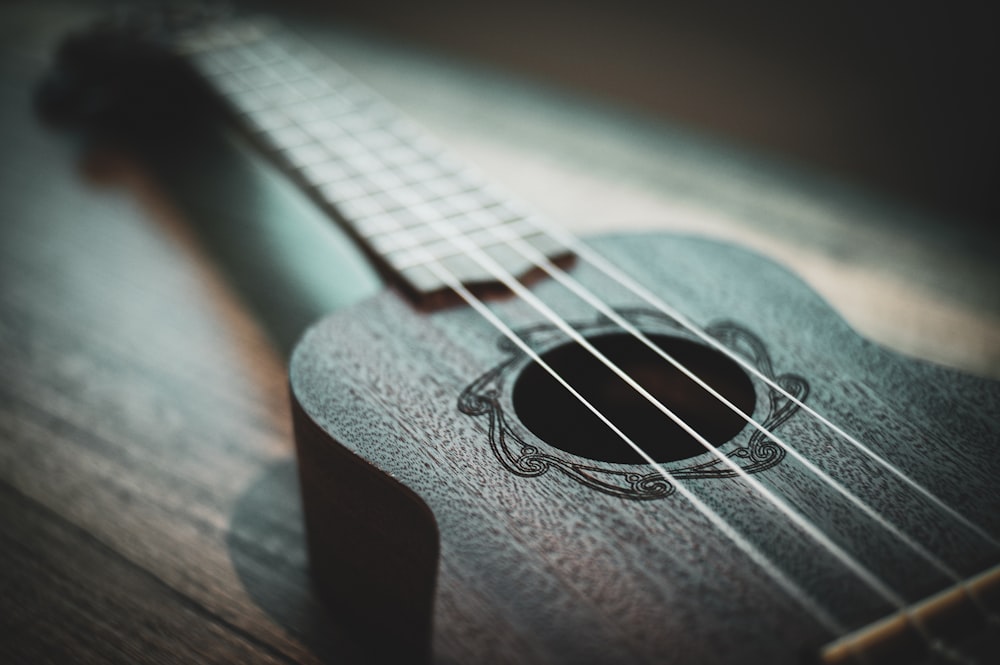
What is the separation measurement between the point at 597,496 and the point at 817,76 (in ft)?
3.33

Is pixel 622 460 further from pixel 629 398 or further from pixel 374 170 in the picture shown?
pixel 374 170

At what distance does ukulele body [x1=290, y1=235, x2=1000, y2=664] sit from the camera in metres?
0.39

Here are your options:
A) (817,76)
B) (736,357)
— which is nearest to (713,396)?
(736,357)

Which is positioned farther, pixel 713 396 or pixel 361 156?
pixel 361 156

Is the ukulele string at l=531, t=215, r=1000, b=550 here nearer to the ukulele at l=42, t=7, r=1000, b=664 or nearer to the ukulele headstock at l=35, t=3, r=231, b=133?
the ukulele at l=42, t=7, r=1000, b=664

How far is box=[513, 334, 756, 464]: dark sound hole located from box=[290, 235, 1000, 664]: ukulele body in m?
0.02

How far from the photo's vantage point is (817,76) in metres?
1.21

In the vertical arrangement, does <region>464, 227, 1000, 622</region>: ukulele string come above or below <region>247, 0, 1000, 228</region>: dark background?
below

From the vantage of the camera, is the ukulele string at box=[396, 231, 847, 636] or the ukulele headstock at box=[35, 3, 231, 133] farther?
the ukulele headstock at box=[35, 3, 231, 133]

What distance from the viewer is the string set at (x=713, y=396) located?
0.40 meters

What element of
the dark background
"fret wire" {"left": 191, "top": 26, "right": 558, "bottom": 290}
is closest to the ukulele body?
"fret wire" {"left": 191, "top": 26, "right": 558, "bottom": 290}

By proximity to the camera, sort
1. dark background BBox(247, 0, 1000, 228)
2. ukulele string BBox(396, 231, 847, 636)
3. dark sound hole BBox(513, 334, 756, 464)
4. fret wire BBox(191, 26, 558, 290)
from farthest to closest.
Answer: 1. dark background BBox(247, 0, 1000, 228)
2. fret wire BBox(191, 26, 558, 290)
3. dark sound hole BBox(513, 334, 756, 464)
4. ukulele string BBox(396, 231, 847, 636)

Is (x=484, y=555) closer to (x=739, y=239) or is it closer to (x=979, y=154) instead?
(x=739, y=239)

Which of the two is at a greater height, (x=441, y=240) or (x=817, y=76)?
(x=817, y=76)
